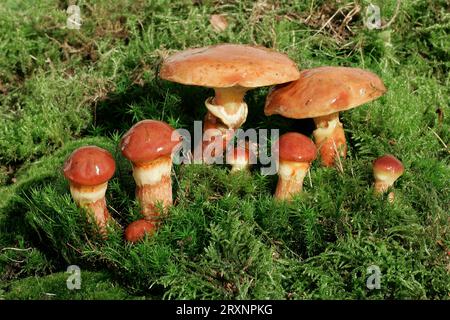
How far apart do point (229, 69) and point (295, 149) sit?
22.7 inches

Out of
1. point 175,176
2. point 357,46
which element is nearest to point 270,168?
point 175,176

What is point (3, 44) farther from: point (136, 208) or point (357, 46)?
point (357, 46)

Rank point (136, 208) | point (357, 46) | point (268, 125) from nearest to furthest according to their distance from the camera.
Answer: point (136, 208), point (268, 125), point (357, 46)

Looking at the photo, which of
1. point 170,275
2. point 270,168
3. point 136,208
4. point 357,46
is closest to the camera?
point 170,275

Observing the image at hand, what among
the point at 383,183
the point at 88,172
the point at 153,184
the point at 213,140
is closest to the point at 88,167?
the point at 88,172

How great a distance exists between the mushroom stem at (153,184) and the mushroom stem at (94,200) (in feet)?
0.64

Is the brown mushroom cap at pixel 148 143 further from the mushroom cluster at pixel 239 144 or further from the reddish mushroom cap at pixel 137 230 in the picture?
the reddish mushroom cap at pixel 137 230

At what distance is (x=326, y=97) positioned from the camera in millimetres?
3156

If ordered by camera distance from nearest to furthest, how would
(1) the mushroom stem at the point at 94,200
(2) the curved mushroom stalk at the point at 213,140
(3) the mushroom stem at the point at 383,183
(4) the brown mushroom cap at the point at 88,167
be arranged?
(4) the brown mushroom cap at the point at 88,167, (1) the mushroom stem at the point at 94,200, (3) the mushroom stem at the point at 383,183, (2) the curved mushroom stalk at the point at 213,140

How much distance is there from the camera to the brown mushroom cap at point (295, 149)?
3.08 meters

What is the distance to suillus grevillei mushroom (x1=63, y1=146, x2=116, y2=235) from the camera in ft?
9.18

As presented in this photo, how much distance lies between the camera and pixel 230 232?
9.48 ft

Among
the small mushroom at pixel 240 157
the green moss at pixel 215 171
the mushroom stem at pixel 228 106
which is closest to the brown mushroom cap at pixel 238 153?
the small mushroom at pixel 240 157

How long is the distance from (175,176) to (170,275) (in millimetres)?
738
